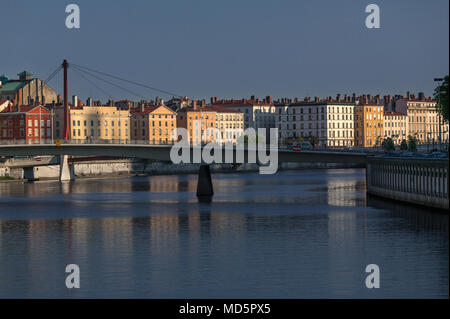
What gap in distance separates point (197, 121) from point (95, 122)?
83.7 ft

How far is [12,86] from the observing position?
6604 inches

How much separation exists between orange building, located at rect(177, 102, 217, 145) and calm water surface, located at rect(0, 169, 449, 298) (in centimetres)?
10539

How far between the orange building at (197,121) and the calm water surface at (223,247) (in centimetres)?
10539

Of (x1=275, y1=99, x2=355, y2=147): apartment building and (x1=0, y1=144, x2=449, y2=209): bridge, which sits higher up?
(x1=275, y1=99, x2=355, y2=147): apartment building

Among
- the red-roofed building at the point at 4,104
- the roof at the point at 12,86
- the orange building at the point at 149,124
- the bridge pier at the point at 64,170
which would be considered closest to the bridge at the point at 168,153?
the bridge pier at the point at 64,170

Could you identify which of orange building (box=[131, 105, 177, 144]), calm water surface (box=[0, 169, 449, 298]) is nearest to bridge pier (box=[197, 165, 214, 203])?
calm water surface (box=[0, 169, 449, 298])

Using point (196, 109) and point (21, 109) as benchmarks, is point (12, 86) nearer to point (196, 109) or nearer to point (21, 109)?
point (21, 109)

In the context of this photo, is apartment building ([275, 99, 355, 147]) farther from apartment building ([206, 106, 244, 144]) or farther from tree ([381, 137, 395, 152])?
tree ([381, 137, 395, 152])

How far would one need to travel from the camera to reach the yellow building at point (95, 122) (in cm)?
15520

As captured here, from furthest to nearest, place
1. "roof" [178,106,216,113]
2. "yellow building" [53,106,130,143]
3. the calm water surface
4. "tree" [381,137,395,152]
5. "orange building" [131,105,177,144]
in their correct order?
"roof" [178,106,216,113] < "orange building" [131,105,177,144] < "yellow building" [53,106,130,143] < "tree" [381,137,395,152] < the calm water surface

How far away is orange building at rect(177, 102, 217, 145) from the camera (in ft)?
598

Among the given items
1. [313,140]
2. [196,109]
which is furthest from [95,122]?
[313,140]

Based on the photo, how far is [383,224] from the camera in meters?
53.0

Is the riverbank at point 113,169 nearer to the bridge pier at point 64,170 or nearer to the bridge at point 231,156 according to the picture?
the bridge pier at point 64,170
